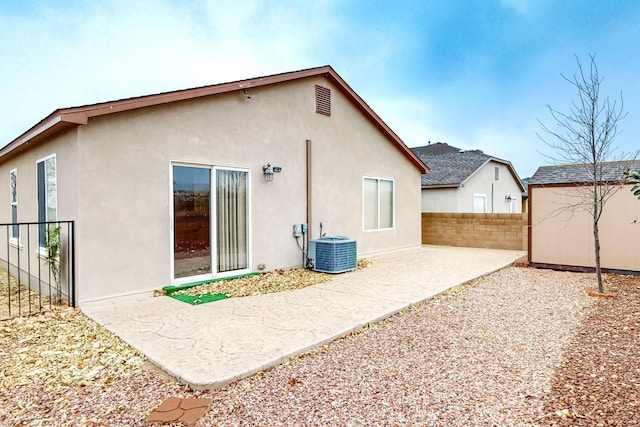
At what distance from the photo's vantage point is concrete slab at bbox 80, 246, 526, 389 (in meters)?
3.47

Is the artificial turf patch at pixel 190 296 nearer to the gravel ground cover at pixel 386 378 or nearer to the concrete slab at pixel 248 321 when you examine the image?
the concrete slab at pixel 248 321

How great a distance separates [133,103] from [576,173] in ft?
30.1

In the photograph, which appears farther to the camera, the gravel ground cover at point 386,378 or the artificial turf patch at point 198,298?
the artificial turf patch at point 198,298

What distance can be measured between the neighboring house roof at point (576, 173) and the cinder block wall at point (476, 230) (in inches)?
144

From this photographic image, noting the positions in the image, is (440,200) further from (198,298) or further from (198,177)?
(198,298)

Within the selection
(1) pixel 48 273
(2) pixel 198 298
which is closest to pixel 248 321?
(2) pixel 198 298

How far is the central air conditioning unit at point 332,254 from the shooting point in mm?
8055

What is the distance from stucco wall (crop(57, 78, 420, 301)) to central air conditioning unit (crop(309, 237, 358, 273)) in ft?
1.51

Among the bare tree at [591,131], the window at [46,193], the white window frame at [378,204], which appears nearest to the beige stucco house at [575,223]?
the bare tree at [591,131]

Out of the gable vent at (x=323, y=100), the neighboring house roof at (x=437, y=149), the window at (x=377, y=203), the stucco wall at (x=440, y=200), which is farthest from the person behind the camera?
the neighboring house roof at (x=437, y=149)

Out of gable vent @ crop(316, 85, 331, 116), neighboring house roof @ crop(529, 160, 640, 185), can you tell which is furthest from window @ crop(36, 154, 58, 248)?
neighboring house roof @ crop(529, 160, 640, 185)

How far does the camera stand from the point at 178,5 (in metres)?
11.9

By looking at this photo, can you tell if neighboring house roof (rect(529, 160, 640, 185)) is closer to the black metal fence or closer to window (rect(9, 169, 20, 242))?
the black metal fence

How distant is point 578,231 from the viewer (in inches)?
332
